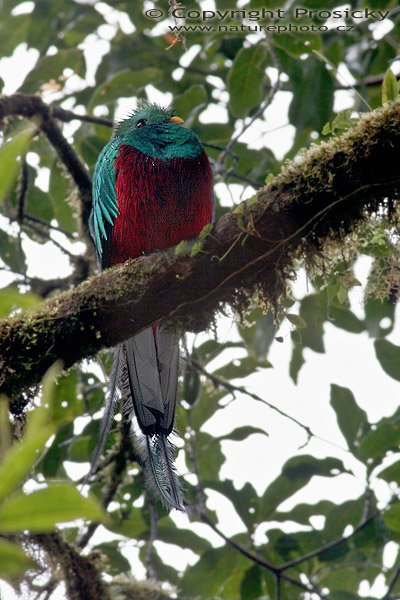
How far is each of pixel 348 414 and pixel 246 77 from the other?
170 centimetres

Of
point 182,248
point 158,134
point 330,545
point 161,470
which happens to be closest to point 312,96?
point 158,134

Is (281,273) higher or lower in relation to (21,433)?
higher

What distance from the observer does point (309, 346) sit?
4.05 m

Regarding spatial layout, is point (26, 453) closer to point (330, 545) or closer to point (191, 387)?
point (191, 387)

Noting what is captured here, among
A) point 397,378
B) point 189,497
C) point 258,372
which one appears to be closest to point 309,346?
point 258,372

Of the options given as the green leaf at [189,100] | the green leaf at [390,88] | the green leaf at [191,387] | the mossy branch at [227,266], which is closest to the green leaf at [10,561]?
the mossy branch at [227,266]

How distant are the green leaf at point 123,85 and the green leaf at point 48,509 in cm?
334

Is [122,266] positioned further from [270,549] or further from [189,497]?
[270,549]

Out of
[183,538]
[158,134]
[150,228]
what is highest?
[158,134]

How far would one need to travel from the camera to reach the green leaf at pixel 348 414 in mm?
3672

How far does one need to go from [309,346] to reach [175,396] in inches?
50.7

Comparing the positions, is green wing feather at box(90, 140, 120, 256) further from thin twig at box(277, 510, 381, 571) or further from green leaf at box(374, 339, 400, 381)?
thin twig at box(277, 510, 381, 571)

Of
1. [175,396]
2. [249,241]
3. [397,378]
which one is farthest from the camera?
[397,378]

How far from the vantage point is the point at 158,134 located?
340 centimetres
